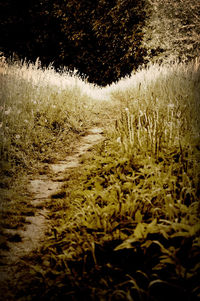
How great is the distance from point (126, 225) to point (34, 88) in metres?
4.07

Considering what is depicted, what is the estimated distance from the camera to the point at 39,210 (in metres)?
2.01

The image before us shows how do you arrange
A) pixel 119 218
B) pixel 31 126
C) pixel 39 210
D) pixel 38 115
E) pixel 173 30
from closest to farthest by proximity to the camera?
pixel 119 218
pixel 39 210
pixel 31 126
pixel 38 115
pixel 173 30

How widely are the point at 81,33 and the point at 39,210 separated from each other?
31.2 ft

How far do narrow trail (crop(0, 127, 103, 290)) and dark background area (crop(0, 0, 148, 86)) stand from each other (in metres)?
6.85

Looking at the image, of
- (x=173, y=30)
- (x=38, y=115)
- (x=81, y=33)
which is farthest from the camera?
(x=81, y=33)

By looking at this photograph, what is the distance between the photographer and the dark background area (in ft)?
27.2

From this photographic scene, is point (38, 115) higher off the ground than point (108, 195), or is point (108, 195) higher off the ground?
point (38, 115)

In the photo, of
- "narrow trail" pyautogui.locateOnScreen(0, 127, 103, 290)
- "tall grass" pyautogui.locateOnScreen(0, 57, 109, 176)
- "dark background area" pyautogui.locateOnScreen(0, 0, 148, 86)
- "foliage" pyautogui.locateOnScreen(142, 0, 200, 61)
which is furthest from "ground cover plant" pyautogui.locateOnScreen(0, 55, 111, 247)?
"foliage" pyautogui.locateOnScreen(142, 0, 200, 61)

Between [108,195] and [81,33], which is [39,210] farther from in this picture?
[81,33]

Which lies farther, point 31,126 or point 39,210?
point 31,126

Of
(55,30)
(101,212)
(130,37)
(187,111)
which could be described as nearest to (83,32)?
(55,30)

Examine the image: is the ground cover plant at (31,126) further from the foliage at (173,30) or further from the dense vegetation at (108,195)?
the foliage at (173,30)

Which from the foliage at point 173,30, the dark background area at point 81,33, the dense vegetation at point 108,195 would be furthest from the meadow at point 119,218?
the dark background area at point 81,33

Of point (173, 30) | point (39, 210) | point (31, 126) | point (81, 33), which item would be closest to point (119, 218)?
point (39, 210)
